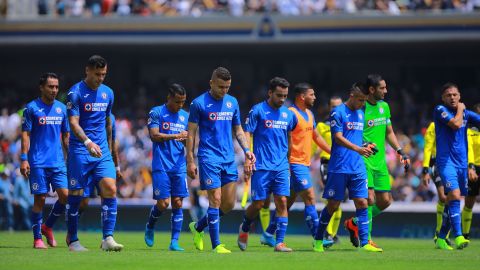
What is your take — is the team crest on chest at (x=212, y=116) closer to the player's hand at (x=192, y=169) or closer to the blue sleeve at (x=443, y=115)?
the player's hand at (x=192, y=169)

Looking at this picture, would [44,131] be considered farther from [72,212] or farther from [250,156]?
[250,156]

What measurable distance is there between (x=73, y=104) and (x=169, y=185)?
2.82 metres

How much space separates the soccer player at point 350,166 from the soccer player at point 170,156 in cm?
244

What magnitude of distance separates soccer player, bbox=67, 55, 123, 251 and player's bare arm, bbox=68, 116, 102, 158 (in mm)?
43

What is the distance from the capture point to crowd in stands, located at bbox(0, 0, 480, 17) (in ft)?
104

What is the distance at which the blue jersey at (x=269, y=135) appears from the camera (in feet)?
49.5

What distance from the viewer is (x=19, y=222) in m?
27.0

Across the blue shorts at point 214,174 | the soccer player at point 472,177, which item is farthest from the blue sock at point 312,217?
the soccer player at point 472,177

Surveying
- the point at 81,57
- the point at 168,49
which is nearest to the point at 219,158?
the point at 168,49

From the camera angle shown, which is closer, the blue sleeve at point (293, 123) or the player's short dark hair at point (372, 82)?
the player's short dark hair at point (372, 82)

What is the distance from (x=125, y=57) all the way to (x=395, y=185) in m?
15.2

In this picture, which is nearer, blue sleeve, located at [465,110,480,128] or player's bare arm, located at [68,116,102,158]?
player's bare arm, located at [68,116,102,158]

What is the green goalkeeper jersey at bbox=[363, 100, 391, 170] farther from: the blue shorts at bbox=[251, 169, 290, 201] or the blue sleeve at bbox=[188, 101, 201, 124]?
the blue sleeve at bbox=[188, 101, 201, 124]

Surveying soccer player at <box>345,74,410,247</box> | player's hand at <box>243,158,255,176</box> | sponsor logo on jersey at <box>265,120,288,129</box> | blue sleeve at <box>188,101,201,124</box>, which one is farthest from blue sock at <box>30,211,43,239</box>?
soccer player at <box>345,74,410,247</box>
